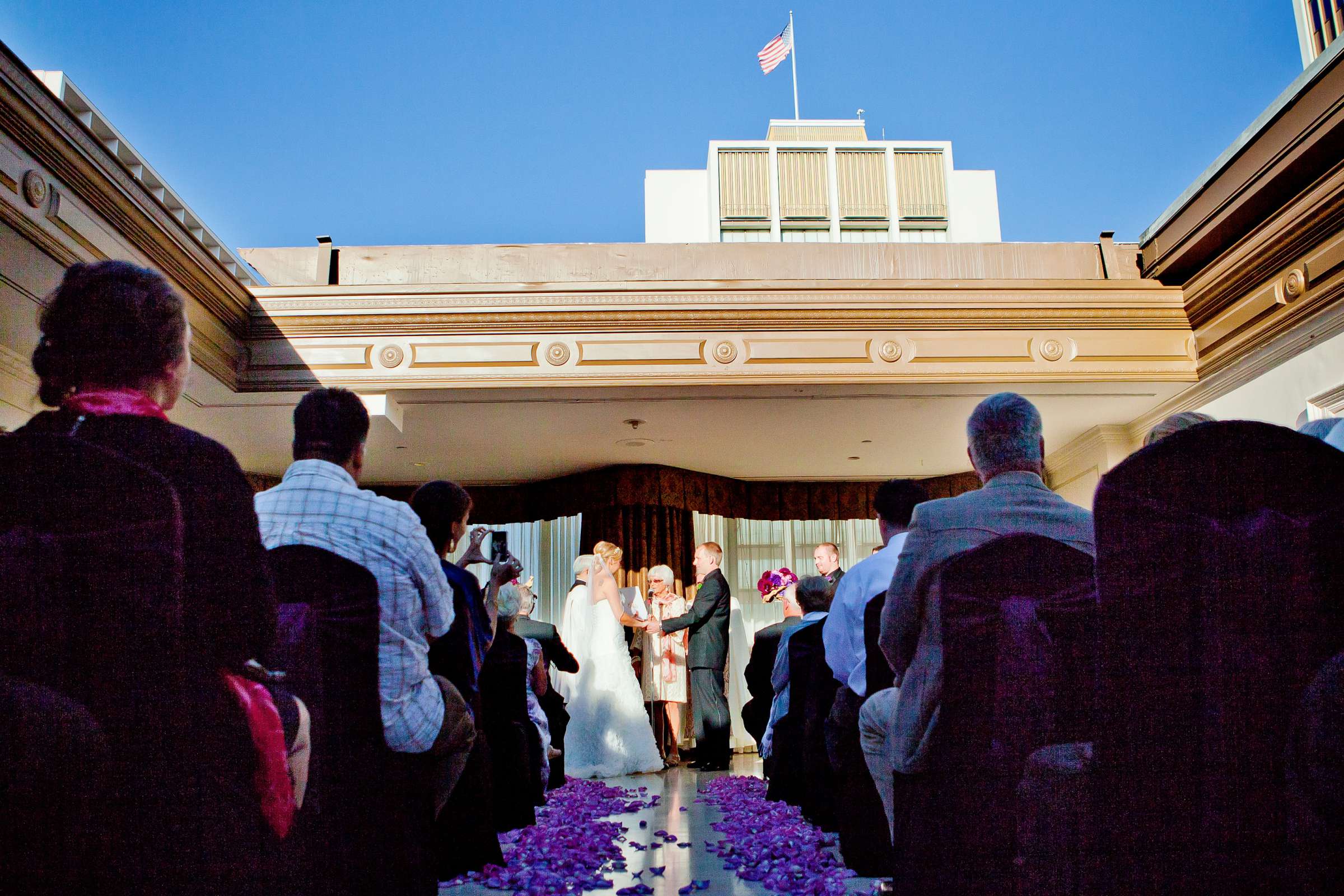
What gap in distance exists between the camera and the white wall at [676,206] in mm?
13695

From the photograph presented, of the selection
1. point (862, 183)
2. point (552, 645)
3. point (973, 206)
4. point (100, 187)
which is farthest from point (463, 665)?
point (973, 206)

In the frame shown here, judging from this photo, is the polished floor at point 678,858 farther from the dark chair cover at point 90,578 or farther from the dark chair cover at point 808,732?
the dark chair cover at point 90,578

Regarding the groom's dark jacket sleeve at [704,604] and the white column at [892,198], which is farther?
the white column at [892,198]

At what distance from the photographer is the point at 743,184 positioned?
1327cm

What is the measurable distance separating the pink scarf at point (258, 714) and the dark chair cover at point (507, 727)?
1711 millimetres

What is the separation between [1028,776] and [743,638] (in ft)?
21.9

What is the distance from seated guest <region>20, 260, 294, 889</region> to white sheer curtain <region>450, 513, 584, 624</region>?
6904 mm

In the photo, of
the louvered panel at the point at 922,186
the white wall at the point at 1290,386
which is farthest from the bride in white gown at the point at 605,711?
the louvered panel at the point at 922,186

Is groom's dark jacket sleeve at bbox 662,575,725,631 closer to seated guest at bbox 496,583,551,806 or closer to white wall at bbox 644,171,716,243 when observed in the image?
seated guest at bbox 496,583,551,806

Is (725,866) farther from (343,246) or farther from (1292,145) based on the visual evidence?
(343,246)

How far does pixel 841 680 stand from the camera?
98.0 inches

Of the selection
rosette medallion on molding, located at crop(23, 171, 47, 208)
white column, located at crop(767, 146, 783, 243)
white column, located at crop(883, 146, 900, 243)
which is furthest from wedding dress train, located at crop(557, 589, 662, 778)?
white column, located at crop(883, 146, 900, 243)

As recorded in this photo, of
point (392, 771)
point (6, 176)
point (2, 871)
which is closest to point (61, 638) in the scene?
point (2, 871)

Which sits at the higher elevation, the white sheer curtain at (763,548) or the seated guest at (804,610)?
the white sheer curtain at (763,548)
